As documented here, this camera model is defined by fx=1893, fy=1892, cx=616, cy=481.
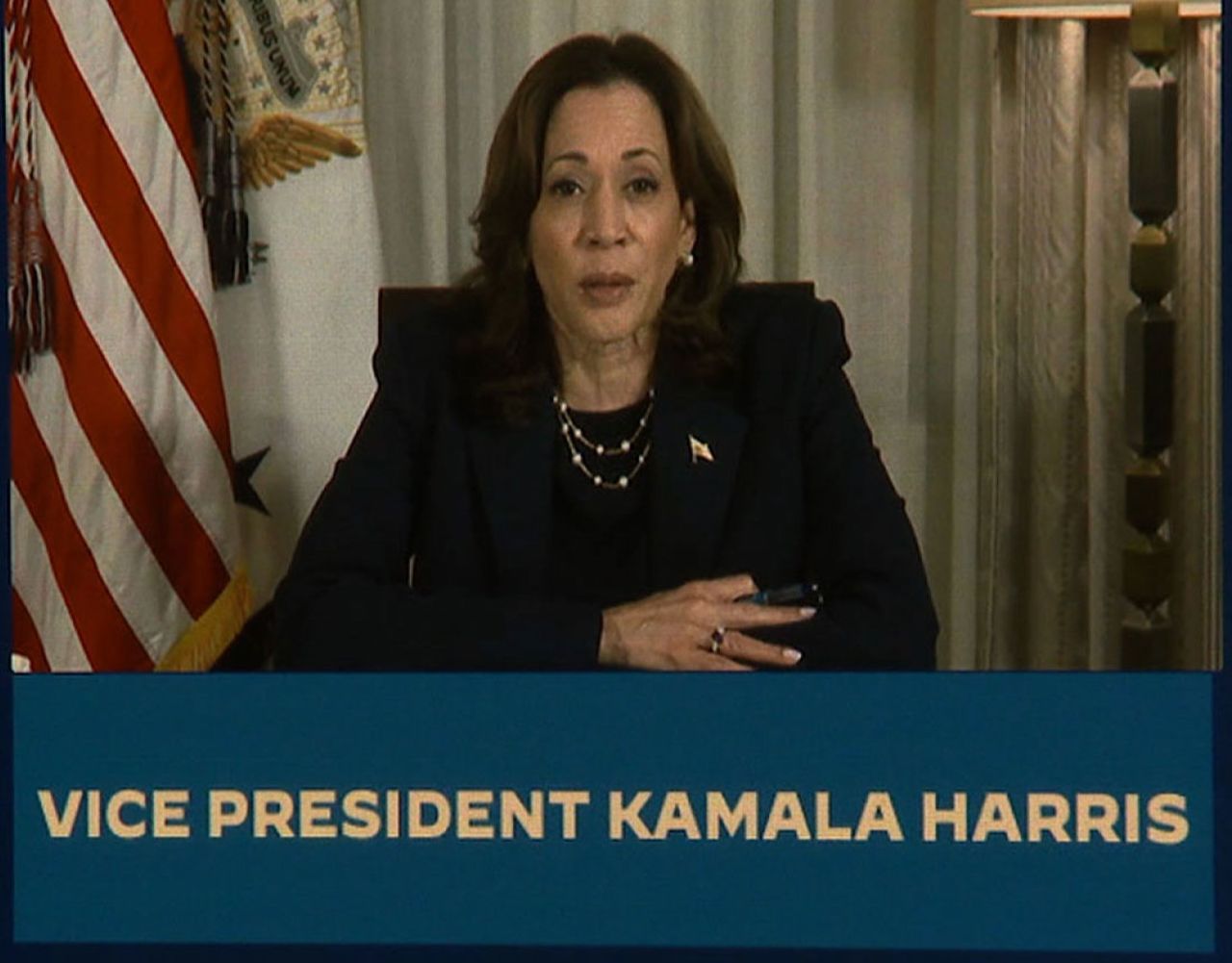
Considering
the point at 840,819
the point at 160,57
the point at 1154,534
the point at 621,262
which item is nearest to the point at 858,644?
the point at 840,819

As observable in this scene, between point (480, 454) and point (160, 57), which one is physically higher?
point (160, 57)

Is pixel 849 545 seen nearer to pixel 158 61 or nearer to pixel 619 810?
pixel 619 810

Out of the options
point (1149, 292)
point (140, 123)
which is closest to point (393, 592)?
Result: point (140, 123)

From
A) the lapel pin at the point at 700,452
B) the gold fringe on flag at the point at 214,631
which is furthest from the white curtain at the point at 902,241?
the lapel pin at the point at 700,452

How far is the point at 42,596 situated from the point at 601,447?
0.62m

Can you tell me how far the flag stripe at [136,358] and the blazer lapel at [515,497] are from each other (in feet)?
1.72

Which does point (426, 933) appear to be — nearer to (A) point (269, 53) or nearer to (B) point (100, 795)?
(B) point (100, 795)

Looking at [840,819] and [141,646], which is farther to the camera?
[141,646]

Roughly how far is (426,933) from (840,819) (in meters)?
0.24

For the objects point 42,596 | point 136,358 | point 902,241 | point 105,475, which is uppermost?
point 902,241

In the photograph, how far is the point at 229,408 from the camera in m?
1.88

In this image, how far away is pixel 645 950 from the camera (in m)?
1.04

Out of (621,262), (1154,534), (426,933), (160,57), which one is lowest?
(426,933)

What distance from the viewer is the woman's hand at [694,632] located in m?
1.22
